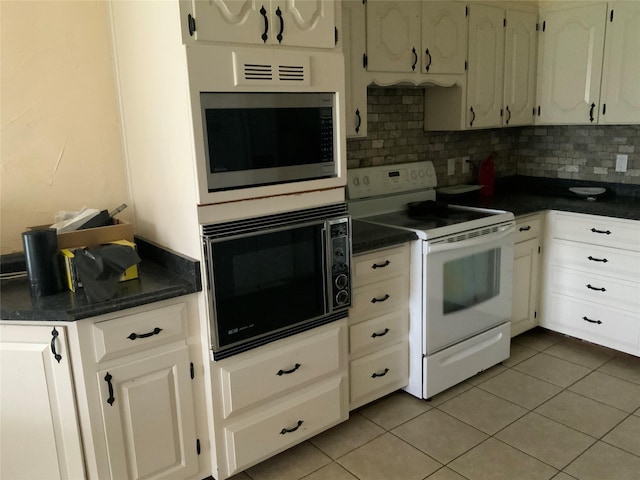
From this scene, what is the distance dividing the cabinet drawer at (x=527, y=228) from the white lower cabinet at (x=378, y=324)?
0.98m

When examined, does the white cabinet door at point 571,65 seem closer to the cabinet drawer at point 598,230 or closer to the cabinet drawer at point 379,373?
the cabinet drawer at point 598,230

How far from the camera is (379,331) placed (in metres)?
2.64

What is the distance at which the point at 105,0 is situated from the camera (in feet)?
7.32

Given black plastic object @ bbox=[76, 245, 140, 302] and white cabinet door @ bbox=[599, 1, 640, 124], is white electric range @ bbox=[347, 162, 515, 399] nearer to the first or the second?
white cabinet door @ bbox=[599, 1, 640, 124]

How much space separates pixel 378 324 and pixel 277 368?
66cm

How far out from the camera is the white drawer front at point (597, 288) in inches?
120

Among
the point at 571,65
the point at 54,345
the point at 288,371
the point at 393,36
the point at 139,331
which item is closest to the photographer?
the point at 54,345

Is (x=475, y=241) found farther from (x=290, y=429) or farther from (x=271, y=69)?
(x=271, y=69)

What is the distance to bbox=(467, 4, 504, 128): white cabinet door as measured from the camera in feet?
10.4

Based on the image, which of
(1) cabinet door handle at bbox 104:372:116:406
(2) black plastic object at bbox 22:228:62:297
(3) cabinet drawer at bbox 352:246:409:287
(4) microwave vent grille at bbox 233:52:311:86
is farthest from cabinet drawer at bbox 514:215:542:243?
(2) black plastic object at bbox 22:228:62:297

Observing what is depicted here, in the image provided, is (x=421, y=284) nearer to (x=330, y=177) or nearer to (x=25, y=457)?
(x=330, y=177)

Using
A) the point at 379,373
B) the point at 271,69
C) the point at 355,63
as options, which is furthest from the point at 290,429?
the point at 355,63

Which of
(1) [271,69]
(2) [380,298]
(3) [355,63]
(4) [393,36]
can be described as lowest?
(2) [380,298]

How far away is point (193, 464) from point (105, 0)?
1.97 meters
